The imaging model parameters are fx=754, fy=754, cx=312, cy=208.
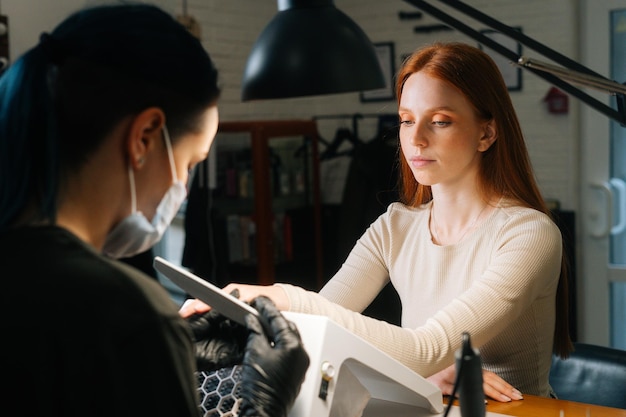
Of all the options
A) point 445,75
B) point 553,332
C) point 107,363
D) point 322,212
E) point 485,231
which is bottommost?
point 322,212

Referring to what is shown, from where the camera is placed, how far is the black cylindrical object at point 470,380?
2.91 feet

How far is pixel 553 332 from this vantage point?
164 centimetres

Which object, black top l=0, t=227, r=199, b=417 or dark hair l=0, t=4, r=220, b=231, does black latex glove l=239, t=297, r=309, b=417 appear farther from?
dark hair l=0, t=4, r=220, b=231

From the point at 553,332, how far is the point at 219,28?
9.66 ft

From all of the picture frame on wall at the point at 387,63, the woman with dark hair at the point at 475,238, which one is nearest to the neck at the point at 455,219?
the woman with dark hair at the point at 475,238

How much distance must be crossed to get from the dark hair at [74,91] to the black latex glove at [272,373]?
1.08 feet

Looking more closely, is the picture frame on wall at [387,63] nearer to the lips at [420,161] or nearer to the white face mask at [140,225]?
the lips at [420,161]

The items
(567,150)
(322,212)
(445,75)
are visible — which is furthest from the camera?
(322,212)

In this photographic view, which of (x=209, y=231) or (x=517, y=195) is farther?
(x=209, y=231)

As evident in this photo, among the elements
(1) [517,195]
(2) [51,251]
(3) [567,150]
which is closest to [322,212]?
(3) [567,150]

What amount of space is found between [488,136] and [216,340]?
82cm

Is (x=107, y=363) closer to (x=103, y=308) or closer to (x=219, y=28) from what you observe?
(x=103, y=308)

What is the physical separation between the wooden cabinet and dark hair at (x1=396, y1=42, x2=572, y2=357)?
6.72 ft

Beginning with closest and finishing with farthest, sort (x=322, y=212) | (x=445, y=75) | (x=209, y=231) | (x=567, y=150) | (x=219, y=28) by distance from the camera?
(x=445, y=75) → (x=209, y=231) → (x=567, y=150) → (x=219, y=28) → (x=322, y=212)
